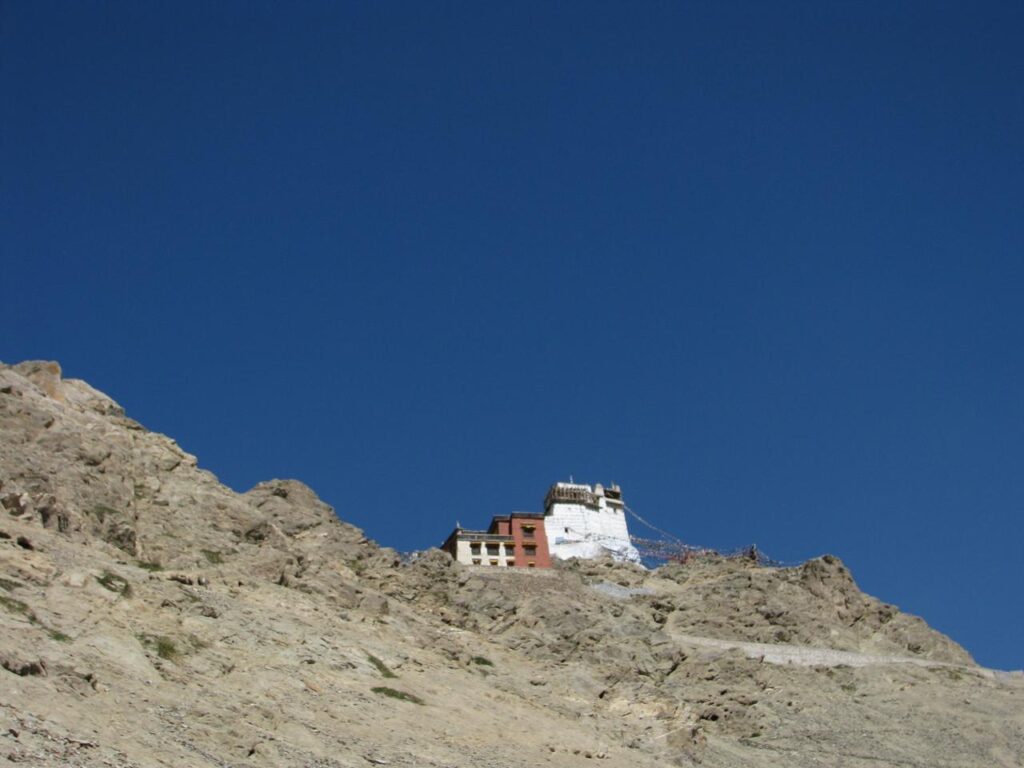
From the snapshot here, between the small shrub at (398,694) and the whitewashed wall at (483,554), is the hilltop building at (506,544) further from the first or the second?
the small shrub at (398,694)

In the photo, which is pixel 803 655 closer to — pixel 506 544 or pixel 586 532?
pixel 506 544

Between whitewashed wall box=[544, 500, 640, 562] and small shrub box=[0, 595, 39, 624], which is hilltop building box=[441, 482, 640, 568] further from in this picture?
small shrub box=[0, 595, 39, 624]

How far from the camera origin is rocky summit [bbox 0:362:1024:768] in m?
41.2

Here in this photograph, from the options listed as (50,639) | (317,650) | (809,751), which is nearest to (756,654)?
(809,751)

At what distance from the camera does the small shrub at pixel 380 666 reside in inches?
2194

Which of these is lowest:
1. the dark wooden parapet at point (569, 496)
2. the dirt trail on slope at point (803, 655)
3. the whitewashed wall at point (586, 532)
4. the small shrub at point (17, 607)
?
the small shrub at point (17, 607)

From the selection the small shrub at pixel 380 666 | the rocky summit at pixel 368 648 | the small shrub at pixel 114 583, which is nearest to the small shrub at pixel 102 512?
the rocky summit at pixel 368 648

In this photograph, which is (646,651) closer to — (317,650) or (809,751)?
(809,751)

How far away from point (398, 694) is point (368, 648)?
5.56m

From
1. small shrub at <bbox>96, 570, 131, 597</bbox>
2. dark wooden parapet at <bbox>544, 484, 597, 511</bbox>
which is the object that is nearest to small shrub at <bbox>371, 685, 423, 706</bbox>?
small shrub at <bbox>96, 570, 131, 597</bbox>

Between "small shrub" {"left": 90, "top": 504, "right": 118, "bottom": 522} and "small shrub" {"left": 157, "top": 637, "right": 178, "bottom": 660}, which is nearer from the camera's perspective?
"small shrub" {"left": 157, "top": 637, "right": 178, "bottom": 660}

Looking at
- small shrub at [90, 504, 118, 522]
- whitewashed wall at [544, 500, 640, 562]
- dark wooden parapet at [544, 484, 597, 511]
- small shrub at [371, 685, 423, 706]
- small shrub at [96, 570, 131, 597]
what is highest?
dark wooden parapet at [544, 484, 597, 511]

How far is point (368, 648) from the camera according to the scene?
5847 centimetres

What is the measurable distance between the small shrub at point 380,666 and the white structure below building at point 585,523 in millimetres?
55769
